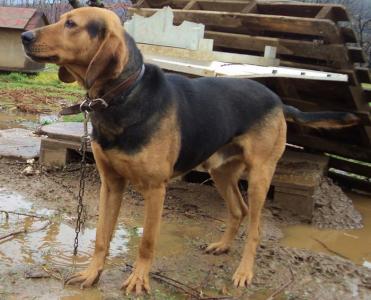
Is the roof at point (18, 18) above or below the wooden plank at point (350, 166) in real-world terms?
above

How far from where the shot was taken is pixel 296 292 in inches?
167

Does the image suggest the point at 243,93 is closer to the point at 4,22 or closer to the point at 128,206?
the point at 128,206

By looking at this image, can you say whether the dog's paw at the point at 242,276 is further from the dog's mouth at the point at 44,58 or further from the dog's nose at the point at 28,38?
the dog's nose at the point at 28,38

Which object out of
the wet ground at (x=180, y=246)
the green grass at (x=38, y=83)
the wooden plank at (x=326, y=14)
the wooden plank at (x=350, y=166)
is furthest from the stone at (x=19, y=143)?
the green grass at (x=38, y=83)

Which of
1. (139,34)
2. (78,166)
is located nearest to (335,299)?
(78,166)

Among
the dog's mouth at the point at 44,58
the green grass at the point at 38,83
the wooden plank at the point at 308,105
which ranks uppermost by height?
the dog's mouth at the point at 44,58

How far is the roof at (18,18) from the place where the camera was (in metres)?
15.5

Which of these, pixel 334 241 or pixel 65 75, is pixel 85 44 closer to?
pixel 65 75

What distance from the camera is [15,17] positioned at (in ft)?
51.9

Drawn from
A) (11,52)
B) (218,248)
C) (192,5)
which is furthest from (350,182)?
(11,52)

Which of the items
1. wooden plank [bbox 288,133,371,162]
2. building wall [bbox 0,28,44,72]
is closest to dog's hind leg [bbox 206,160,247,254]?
wooden plank [bbox 288,133,371,162]

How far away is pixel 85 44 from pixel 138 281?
1673 mm

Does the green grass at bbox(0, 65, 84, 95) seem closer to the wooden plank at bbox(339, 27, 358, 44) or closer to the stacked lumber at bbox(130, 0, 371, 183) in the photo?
the stacked lumber at bbox(130, 0, 371, 183)

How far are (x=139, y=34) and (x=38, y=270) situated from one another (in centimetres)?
383
